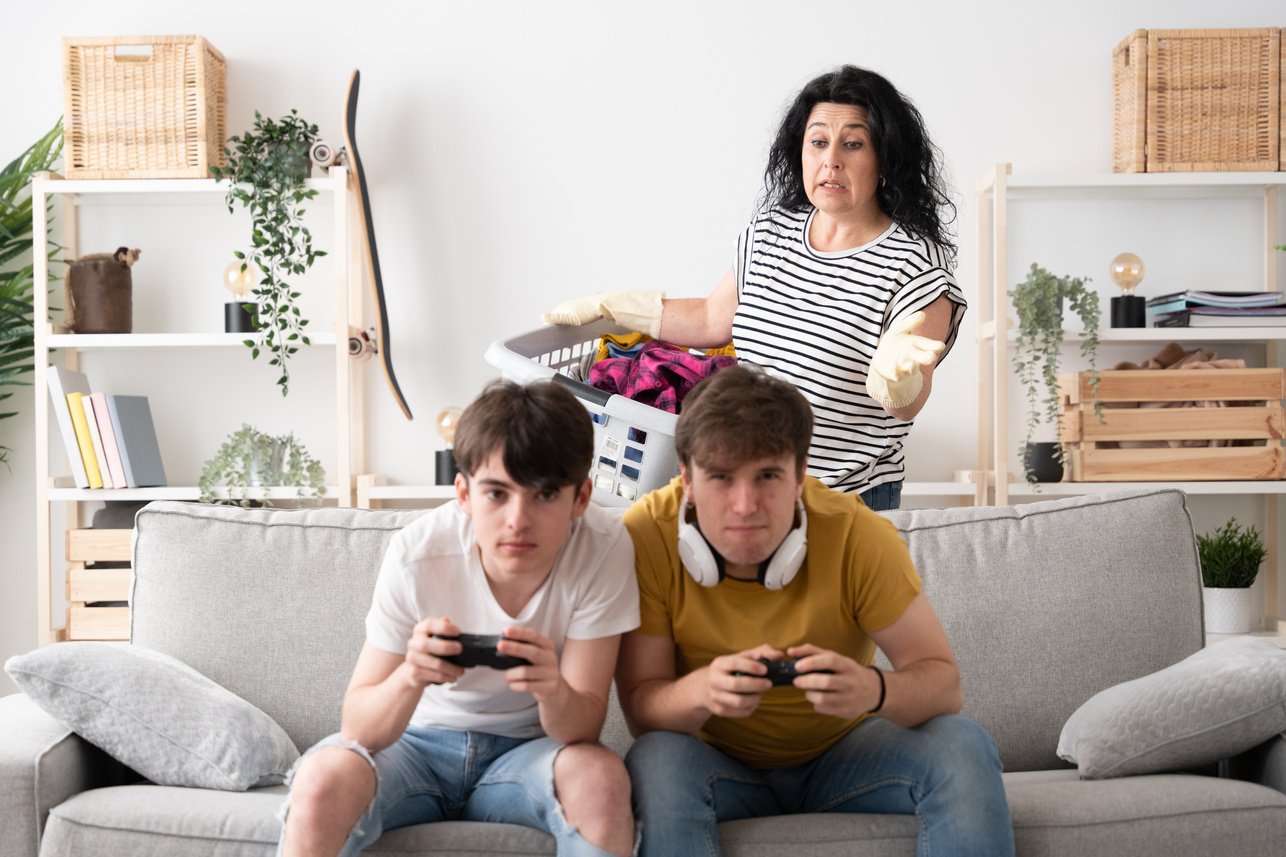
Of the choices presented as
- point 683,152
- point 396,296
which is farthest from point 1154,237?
point 396,296

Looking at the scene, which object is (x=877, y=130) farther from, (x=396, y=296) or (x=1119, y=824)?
(x=396, y=296)

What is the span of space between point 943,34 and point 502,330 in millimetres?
1537

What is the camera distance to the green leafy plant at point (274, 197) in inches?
130

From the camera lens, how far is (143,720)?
66.7 inches

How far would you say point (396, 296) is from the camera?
3564 mm

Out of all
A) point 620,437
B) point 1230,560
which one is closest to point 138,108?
point 620,437

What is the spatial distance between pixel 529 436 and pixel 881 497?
943 mm

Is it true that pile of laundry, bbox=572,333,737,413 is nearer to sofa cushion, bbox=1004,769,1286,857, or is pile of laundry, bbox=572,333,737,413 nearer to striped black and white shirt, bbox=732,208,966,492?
striped black and white shirt, bbox=732,208,966,492

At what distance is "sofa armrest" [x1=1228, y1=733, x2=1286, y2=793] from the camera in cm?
167

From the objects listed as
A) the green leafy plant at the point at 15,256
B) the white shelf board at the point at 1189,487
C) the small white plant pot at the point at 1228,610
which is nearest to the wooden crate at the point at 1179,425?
the white shelf board at the point at 1189,487

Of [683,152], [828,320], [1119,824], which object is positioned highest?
[683,152]

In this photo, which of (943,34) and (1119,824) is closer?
(1119,824)

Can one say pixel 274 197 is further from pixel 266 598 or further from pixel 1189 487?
pixel 1189 487

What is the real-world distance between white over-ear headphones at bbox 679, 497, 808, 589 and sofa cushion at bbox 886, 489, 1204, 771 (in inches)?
21.9
